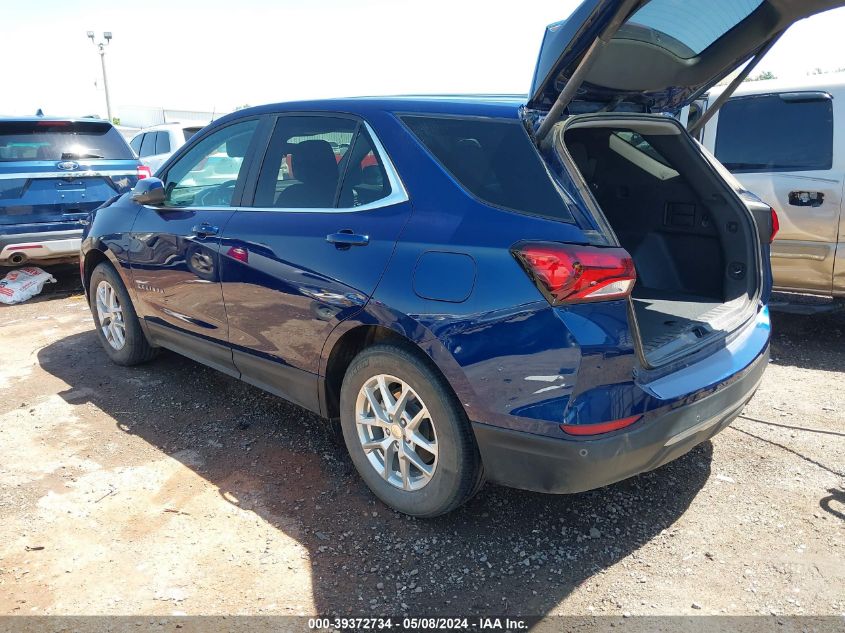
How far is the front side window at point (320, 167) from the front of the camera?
9.68ft

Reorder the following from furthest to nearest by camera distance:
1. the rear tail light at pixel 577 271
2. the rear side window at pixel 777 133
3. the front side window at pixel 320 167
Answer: the rear side window at pixel 777 133
the front side window at pixel 320 167
the rear tail light at pixel 577 271

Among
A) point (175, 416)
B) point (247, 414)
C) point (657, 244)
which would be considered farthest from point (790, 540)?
point (175, 416)

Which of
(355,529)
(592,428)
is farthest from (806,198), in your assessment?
(355,529)

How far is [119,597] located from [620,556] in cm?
197

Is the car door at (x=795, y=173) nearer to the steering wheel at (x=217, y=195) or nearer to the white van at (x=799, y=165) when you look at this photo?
the white van at (x=799, y=165)

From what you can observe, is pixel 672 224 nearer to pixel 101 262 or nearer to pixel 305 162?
pixel 305 162

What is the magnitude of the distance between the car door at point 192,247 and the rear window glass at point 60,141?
11.8ft

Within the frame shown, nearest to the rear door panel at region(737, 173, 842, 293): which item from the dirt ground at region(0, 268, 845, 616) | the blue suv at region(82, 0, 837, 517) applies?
the dirt ground at region(0, 268, 845, 616)

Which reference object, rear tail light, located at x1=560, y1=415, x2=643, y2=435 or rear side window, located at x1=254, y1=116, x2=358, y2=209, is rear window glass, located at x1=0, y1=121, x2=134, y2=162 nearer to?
rear side window, located at x1=254, y1=116, x2=358, y2=209

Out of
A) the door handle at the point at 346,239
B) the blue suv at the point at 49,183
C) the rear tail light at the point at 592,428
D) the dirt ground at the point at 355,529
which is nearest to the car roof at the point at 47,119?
the blue suv at the point at 49,183

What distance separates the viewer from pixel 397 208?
2.75 metres

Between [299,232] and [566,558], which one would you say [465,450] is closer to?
[566,558]

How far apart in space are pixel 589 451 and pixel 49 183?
22.1 feet

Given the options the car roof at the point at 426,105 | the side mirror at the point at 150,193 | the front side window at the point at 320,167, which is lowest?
the side mirror at the point at 150,193
